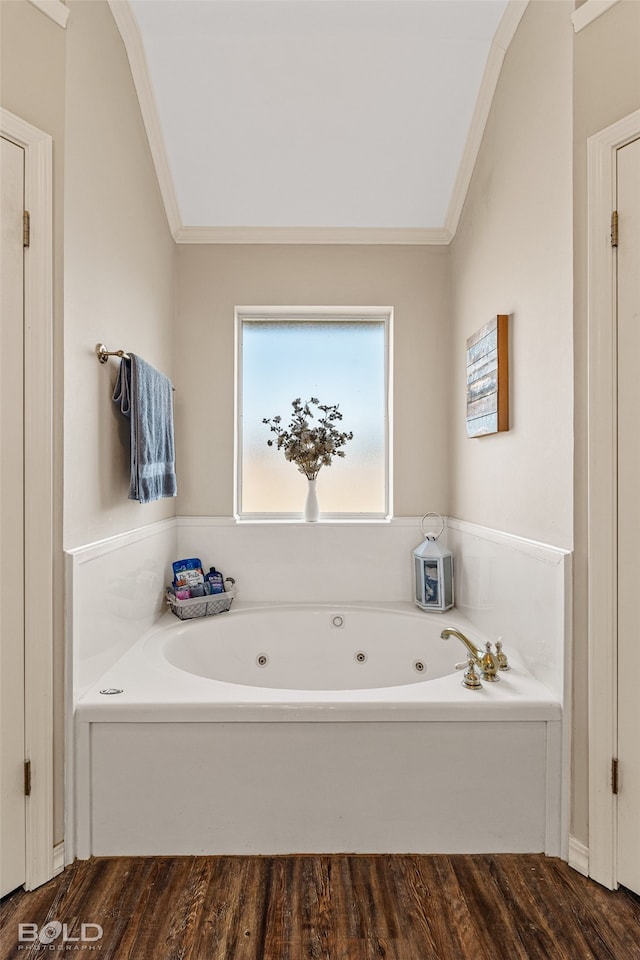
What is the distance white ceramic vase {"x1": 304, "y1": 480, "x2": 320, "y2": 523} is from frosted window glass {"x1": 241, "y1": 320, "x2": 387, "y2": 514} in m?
0.12

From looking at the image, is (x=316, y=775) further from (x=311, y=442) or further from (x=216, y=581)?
(x=311, y=442)

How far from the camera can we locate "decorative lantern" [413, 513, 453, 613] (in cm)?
249

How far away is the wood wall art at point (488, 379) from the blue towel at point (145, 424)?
129cm

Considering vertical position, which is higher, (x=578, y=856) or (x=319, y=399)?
(x=319, y=399)

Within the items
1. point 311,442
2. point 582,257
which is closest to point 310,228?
point 311,442

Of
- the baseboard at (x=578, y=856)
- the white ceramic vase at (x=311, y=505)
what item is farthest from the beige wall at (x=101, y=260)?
the baseboard at (x=578, y=856)

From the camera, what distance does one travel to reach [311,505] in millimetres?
2686

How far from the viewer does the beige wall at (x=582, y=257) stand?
1418mm

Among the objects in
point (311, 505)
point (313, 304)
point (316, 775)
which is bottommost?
point (316, 775)

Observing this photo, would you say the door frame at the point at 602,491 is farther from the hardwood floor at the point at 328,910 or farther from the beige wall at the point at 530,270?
the hardwood floor at the point at 328,910

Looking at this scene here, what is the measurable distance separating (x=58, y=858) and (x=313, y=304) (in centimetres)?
239

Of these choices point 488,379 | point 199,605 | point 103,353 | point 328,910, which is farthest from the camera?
point 199,605

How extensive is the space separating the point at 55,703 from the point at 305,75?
237 centimetres

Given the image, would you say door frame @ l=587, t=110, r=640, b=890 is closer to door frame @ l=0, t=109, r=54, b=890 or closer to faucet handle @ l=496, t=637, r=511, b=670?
faucet handle @ l=496, t=637, r=511, b=670
